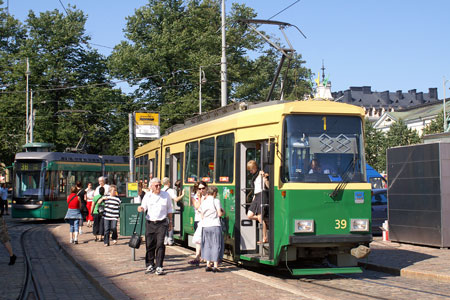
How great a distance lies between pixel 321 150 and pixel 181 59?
36.5m

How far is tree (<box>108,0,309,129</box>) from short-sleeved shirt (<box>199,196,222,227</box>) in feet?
107

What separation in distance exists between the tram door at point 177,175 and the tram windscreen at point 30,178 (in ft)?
45.1

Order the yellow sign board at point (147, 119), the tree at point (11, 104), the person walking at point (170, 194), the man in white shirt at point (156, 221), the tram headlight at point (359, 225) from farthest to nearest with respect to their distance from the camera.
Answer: the tree at point (11, 104) < the yellow sign board at point (147, 119) < the person walking at point (170, 194) < the man in white shirt at point (156, 221) < the tram headlight at point (359, 225)

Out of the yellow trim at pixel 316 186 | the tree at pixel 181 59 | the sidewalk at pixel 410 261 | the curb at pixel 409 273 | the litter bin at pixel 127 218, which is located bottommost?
the curb at pixel 409 273

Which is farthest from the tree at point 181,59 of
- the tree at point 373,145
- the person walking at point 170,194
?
the person walking at point 170,194

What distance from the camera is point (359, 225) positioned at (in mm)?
10617

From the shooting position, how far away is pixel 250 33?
4891 centimetres

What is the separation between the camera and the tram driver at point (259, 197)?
11.0 meters

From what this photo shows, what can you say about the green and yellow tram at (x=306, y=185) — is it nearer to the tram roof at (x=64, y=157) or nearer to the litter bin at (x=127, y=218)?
the litter bin at (x=127, y=218)

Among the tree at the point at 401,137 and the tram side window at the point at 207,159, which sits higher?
the tree at the point at 401,137

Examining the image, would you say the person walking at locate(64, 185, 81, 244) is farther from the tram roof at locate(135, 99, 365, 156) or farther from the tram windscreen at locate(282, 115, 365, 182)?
the tram windscreen at locate(282, 115, 365, 182)

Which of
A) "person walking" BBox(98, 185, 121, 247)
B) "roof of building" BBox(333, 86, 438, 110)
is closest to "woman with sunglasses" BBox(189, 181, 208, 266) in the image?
"person walking" BBox(98, 185, 121, 247)

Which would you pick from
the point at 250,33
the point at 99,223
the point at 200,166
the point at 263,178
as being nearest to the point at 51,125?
the point at 250,33

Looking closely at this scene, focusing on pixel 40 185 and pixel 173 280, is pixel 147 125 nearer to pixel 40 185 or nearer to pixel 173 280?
pixel 40 185
